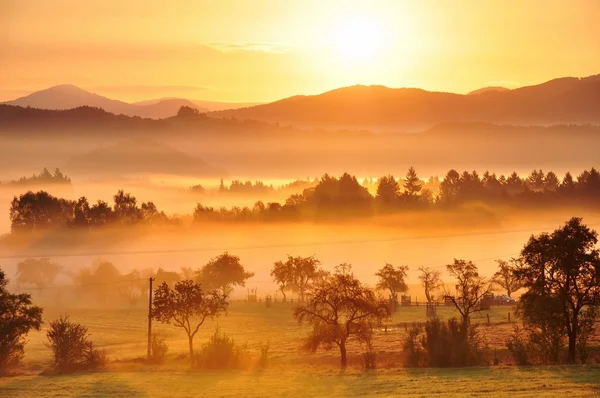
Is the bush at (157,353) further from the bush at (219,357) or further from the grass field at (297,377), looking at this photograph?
the bush at (219,357)

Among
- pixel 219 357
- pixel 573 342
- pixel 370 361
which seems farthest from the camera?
pixel 219 357

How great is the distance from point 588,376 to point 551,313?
578 inches

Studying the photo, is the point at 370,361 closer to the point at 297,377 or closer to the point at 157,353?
the point at 297,377

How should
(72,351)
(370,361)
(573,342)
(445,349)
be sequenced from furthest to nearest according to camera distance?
1. (72,351)
2. (370,361)
3. (445,349)
4. (573,342)

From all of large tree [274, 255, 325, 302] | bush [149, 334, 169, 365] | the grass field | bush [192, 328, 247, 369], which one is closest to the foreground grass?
the grass field

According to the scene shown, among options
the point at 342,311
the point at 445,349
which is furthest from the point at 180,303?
the point at 445,349

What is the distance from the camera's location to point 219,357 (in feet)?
262

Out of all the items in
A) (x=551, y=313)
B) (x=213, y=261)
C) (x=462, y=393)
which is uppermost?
(x=213, y=261)

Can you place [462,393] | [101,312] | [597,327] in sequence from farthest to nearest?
[101,312] < [597,327] < [462,393]

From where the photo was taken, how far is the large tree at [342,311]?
7925cm

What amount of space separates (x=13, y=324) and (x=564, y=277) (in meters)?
54.6

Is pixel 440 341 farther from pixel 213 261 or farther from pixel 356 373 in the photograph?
pixel 213 261

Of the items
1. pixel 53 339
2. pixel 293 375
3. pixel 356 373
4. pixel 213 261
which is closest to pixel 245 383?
pixel 293 375

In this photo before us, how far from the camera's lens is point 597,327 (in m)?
88.8
